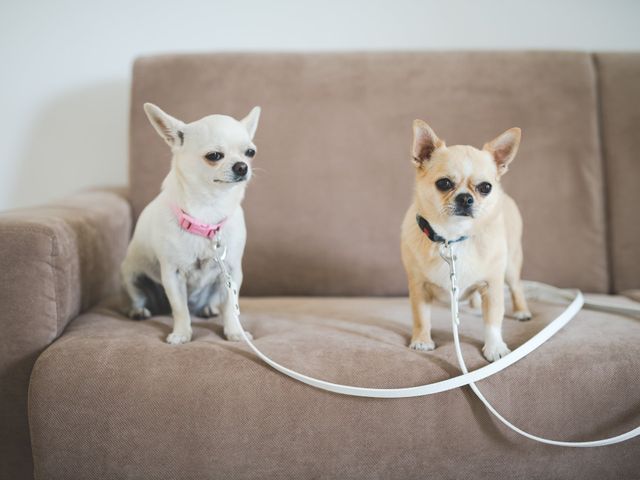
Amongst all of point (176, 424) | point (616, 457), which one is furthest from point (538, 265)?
point (176, 424)

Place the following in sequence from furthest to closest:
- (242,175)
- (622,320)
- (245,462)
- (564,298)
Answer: (564,298) < (622,320) < (242,175) < (245,462)

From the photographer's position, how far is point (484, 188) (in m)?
1.19

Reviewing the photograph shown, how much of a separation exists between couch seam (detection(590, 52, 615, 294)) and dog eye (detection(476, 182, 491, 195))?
3.04 feet

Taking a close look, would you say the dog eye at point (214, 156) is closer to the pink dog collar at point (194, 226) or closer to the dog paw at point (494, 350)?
the pink dog collar at point (194, 226)

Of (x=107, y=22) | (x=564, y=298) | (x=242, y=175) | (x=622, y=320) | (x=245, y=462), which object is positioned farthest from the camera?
(x=107, y=22)

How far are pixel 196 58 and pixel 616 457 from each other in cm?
182

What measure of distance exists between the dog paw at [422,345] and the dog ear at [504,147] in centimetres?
46

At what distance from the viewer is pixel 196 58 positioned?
6.24 ft

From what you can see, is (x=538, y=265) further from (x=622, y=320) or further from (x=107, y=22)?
(x=107, y=22)

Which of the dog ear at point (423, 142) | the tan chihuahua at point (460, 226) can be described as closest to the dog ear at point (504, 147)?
the tan chihuahua at point (460, 226)

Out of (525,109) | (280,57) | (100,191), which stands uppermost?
(280,57)

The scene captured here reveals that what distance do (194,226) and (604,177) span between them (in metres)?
1.52

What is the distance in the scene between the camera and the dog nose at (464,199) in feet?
3.76

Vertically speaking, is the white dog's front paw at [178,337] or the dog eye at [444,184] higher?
the dog eye at [444,184]
